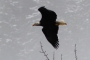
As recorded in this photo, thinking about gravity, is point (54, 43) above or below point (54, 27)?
below

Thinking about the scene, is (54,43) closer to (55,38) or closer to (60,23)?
(55,38)

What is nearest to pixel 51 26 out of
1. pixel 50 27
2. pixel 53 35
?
pixel 50 27

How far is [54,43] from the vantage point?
7.82 meters

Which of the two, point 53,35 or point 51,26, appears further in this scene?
point 53,35

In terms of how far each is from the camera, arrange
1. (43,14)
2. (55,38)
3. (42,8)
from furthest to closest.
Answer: (55,38)
(43,14)
(42,8)

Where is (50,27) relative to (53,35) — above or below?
above

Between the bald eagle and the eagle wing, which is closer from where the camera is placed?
the bald eagle

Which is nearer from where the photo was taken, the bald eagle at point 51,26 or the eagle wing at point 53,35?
the bald eagle at point 51,26

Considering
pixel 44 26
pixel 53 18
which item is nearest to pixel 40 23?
pixel 44 26

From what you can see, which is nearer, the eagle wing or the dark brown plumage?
the dark brown plumage

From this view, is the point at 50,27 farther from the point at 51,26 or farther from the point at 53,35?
the point at 53,35

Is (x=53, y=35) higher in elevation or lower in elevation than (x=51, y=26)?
lower

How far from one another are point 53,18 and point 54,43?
1.00 metres

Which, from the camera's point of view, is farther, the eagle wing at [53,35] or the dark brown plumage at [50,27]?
the eagle wing at [53,35]
